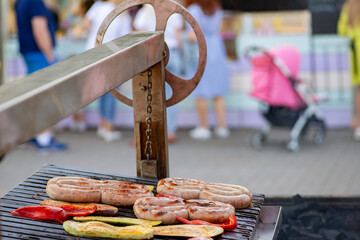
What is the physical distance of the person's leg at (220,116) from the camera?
26.3ft

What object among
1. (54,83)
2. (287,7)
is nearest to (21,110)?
(54,83)

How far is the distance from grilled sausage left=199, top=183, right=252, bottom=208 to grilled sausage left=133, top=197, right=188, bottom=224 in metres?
0.15

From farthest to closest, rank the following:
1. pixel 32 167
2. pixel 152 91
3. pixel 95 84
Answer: pixel 32 167
pixel 152 91
pixel 95 84

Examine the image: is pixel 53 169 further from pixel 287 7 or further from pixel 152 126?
pixel 287 7

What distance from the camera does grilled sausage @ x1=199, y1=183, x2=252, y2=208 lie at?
7.46 ft

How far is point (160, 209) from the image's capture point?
211 centimetres

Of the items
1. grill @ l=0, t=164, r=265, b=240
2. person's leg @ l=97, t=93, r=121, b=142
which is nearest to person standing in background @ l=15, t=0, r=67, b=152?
person's leg @ l=97, t=93, r=121, b=142

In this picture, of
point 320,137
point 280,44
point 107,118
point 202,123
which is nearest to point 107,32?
point 107,118

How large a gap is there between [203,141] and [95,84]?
6298 mm

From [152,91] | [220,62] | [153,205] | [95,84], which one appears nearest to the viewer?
[95,84]

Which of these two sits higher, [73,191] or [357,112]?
[73,191]

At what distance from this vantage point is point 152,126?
257 cm

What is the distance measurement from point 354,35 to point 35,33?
3871mm

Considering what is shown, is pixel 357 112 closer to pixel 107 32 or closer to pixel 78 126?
pixel 107 32
